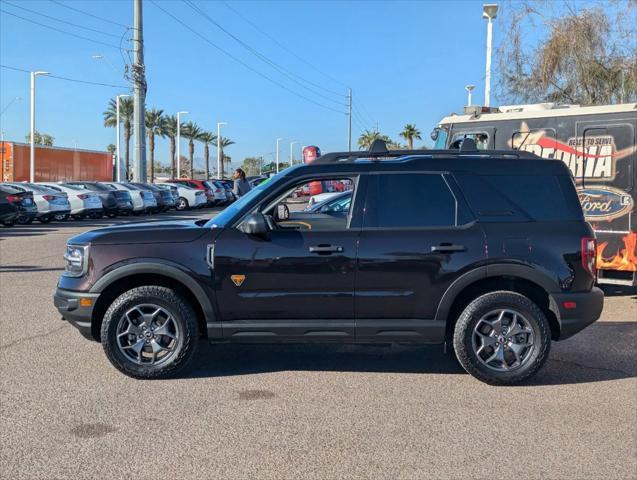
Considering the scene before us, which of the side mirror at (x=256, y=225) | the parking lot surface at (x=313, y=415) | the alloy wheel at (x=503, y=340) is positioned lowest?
the parking lot surface at (x=313, y=415)

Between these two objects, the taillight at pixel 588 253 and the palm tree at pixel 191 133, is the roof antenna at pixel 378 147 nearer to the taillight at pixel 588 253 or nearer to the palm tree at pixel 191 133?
the taillight at pixel 588 253

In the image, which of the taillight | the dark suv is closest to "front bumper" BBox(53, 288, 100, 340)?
the dark suv

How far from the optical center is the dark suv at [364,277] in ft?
17.0

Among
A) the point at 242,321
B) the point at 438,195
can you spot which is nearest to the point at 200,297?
the point at 242,321

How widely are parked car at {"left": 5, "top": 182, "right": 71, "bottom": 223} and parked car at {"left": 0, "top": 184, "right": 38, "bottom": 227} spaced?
1.17 ft

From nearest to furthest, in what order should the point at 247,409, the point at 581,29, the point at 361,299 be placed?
the point at 247,409 < the point at 361,299 < the point at 581,29

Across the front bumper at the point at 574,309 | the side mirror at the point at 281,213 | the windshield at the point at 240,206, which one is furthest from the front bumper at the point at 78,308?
the front bumper at the point at 574,309

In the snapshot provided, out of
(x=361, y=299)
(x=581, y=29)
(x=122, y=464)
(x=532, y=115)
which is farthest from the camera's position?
(x=581, y=29)

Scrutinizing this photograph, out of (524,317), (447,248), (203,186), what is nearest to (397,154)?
(447,248)

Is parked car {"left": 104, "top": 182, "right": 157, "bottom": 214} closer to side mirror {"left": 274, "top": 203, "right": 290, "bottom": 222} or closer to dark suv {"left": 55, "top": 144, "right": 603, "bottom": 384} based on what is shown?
side mirror {"left": 274, "top": 203, "right": 290, "bottom": 222}

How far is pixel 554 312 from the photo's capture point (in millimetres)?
5277

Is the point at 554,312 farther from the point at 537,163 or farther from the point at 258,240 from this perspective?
the point at 258,240

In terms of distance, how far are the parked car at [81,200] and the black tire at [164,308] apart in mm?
19056

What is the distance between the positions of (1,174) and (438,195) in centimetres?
3754
